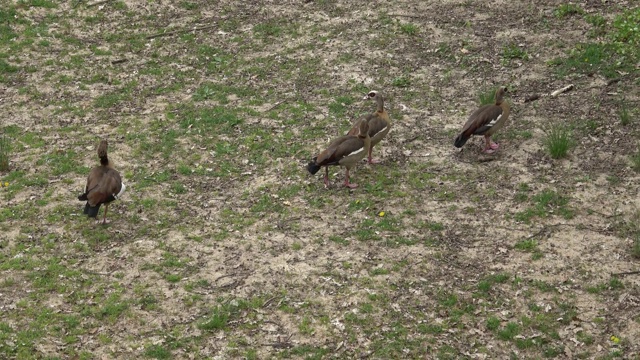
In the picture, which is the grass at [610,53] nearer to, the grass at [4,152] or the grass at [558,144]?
the grass at [558,144]

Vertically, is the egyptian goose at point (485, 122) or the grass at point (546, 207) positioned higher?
the egyptian goose at point (485, 122)

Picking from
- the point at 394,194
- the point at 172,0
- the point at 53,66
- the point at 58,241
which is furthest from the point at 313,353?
the point at 172,0

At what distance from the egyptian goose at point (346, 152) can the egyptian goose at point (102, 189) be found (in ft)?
10.1

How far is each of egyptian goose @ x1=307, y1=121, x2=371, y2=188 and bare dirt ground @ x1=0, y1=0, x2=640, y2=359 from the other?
1.77 ft

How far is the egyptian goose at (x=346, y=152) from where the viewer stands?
12.3 m

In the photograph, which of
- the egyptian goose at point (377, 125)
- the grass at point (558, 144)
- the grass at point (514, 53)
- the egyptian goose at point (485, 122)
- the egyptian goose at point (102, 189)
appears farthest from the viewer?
the grass at point (514, 53)

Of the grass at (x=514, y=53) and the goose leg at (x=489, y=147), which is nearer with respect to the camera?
the goose leg at (x=489, y=147)

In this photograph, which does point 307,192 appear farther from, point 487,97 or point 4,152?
point 4,152

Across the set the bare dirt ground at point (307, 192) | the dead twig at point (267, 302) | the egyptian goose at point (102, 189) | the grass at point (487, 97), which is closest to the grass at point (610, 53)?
the bare dirt ground at point (307, 192)

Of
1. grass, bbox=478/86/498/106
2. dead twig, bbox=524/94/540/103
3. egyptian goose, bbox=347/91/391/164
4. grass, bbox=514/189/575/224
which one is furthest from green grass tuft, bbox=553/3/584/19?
grass, bbox=514/189/575/224

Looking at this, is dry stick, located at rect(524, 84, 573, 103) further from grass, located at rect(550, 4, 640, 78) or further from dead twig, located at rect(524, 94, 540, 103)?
grass, located at rect(550, 4, 640, 78)

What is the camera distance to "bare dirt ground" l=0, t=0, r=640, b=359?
968cm

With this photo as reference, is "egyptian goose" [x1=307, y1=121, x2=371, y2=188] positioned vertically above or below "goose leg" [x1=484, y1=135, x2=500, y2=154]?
above

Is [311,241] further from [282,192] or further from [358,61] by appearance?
[358,61]
